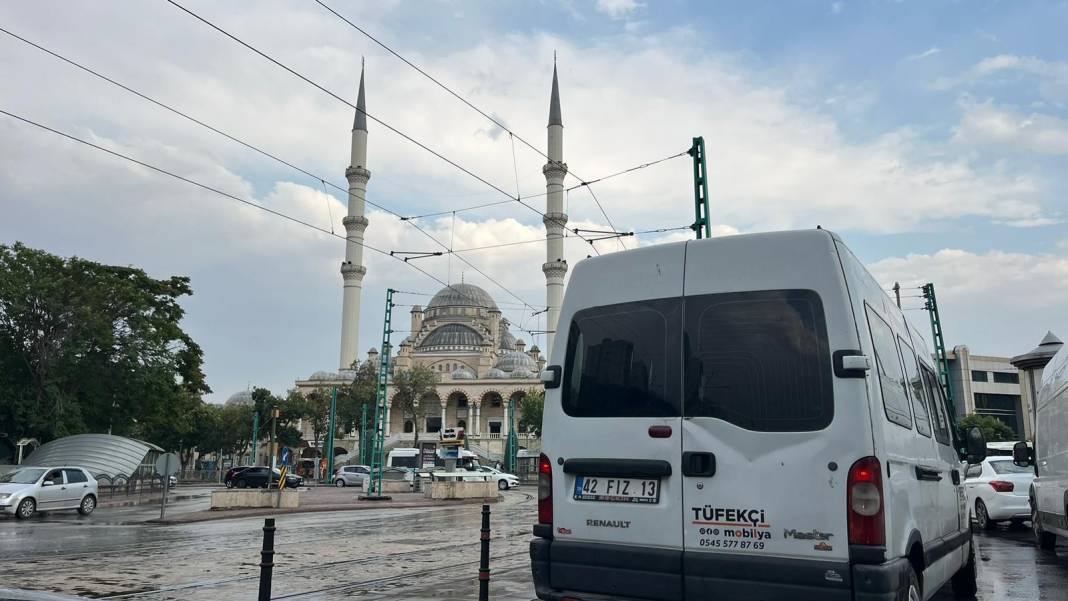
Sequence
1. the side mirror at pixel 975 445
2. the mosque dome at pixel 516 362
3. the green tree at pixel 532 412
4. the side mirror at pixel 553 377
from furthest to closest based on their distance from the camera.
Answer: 1. the mosque dome at pixel 516 362
2. the green tree at pixel 532 412
3. the side mirror at pixel 975 445
4. the side mirror at pixel 553 377

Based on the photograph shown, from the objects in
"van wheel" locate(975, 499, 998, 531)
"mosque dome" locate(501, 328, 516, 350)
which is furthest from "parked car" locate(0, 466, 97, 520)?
"mosque dome" locate(501, 328, 516, 350)

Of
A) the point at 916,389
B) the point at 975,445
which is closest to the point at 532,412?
the point at 975,445

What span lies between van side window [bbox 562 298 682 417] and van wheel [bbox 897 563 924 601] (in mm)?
1430

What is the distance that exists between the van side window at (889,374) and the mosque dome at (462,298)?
357 ft

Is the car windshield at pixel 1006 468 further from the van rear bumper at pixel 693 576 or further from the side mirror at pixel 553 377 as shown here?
the side mirror at pixel 553 377

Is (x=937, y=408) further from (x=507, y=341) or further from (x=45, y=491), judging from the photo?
(x=507, y=341)

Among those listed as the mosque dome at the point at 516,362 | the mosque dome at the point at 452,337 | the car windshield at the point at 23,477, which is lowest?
the car windshield at the point at 23,477

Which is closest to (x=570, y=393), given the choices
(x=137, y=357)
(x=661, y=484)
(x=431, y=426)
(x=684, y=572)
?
(x=661, y=484)

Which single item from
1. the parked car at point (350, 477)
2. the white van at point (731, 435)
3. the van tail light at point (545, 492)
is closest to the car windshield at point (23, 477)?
the van tail light at point (545, 492)

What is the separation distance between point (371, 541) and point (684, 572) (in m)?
9.91

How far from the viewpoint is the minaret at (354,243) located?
72.5 m

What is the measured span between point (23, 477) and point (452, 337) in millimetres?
87275

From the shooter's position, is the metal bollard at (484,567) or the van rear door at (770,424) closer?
the van rear door at (770,424)

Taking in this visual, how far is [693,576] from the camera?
436 cm
